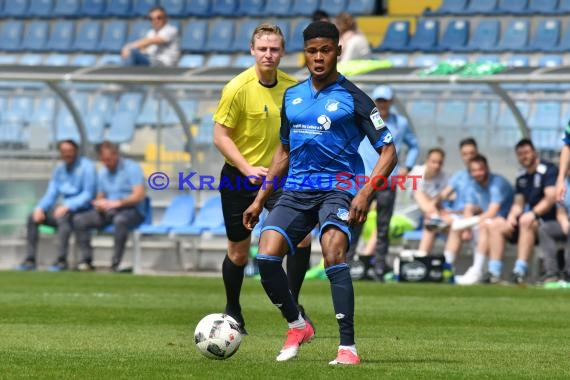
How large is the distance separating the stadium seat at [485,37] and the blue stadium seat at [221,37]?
5.07m

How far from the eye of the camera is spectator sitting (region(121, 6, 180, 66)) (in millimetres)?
20438

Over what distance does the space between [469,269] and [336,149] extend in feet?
30.7

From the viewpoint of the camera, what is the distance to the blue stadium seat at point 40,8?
29891 millimetres

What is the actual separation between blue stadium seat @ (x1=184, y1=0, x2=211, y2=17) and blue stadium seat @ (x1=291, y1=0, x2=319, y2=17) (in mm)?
2153

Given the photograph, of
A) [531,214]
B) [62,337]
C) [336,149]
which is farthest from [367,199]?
[531,214]

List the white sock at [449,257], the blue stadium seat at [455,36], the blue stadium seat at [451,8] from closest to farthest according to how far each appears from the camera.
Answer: the white sock at [449,257], the blue stadium seat at [455,36], the blue stadium seat at [451,8]

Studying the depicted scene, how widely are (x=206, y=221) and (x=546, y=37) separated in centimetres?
862

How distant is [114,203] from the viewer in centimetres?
1833

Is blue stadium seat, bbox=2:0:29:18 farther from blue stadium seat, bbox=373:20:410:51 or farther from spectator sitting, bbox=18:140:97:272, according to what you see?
spectator sitting, bbox=18:140:97:272

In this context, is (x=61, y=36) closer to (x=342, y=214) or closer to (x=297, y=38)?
(x=297, y=38)

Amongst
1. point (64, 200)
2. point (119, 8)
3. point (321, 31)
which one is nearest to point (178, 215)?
point (64, 200)

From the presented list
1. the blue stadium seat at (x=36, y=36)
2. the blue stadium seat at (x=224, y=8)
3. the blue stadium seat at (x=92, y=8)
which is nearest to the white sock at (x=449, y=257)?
the blue stadium seat at (x=224, y=8)

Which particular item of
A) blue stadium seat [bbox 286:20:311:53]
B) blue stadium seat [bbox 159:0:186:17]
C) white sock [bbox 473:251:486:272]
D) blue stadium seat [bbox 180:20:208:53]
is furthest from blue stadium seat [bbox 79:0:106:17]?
white sock [bbox 473:251:486:272]

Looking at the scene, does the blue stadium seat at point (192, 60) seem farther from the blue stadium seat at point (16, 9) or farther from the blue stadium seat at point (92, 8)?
the blue stadium seat at point (16, 9)
